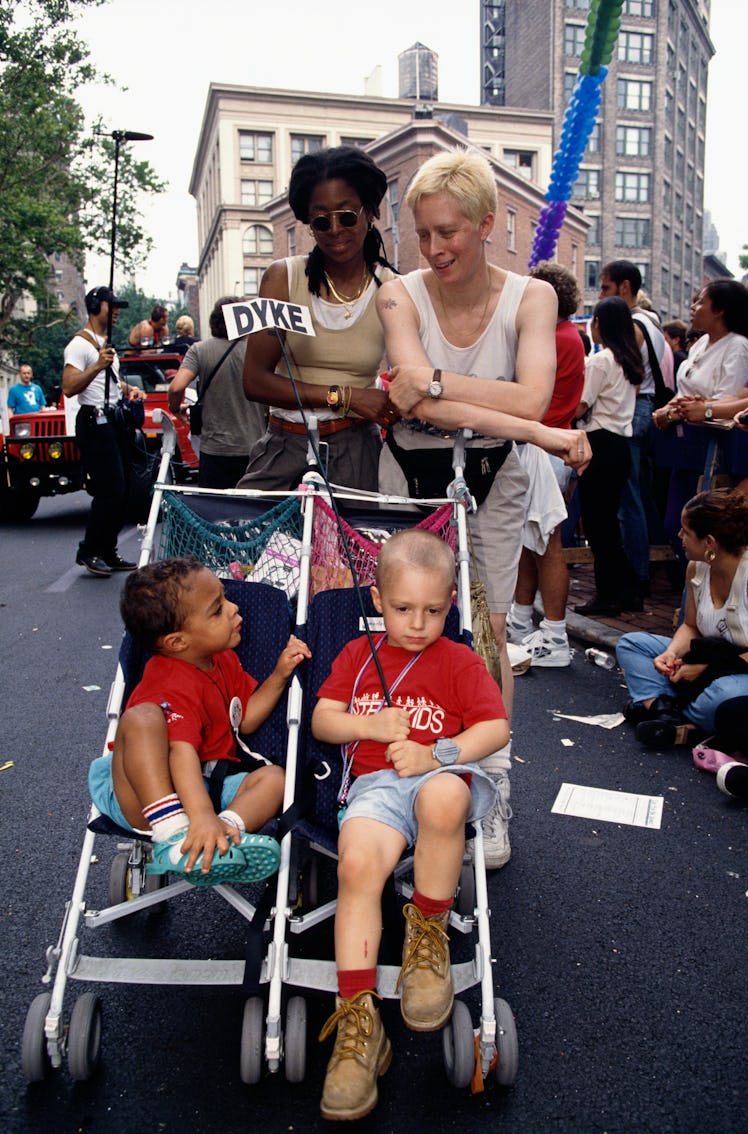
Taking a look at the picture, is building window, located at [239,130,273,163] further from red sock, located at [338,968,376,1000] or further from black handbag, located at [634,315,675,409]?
red sock, located at [338,968,376,1000]

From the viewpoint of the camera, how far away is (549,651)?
5.57 meters

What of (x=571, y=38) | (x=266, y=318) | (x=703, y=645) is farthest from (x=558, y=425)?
(x=571, y=38)

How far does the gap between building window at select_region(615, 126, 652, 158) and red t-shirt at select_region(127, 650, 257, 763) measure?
72450 millimetres

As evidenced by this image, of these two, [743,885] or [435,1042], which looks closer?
[435,1042]

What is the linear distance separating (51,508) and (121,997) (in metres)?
11.4

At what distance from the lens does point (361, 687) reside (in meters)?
2.59

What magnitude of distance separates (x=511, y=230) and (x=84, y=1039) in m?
44.8

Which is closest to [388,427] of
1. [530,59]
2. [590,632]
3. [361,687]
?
[361,687]

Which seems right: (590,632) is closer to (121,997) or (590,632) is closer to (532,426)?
(532,426)

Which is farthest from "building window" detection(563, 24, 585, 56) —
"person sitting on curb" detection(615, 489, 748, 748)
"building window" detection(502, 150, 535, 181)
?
"person sitting on curb" detection(615, 489, 748, 748)

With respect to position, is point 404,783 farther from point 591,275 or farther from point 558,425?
point 591,275

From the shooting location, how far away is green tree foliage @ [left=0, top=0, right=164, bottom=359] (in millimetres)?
23484

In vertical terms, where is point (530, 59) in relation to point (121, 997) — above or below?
above

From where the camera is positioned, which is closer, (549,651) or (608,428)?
(549,651)
